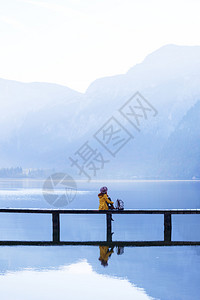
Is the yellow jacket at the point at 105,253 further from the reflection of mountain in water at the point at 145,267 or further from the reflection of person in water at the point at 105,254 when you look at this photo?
the reflection of mountain in water at the point at 145,267

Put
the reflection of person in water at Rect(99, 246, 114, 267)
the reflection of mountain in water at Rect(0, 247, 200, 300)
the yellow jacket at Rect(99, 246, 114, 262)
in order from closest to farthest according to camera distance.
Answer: the reflection of mountain in water at Rect(0, 247, 200, 300) < the reflection of person in water at Rect(99, 246, 114, 267) < the yellow jacket at Rect(99, 246, 114, 262)

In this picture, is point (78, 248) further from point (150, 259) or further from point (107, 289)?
point (107, 289)

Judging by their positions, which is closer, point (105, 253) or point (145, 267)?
point (145, 267)

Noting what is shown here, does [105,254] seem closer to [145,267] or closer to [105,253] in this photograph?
[105,253]

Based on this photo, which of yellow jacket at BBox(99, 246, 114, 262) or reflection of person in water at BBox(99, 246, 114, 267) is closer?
reflection of person in water at BBox(99, 246, 114, 267)

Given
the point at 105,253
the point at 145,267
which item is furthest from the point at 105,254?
the point at 145,267

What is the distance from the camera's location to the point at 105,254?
14.2 m

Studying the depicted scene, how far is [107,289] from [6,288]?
188 centimetres

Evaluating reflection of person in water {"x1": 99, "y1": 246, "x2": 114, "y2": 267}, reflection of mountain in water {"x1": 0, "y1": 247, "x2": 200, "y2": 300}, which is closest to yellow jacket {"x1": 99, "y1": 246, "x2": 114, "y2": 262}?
reflection of person in water {"x1": 99, "y1": 246, "x2": 114, "y2": 267}

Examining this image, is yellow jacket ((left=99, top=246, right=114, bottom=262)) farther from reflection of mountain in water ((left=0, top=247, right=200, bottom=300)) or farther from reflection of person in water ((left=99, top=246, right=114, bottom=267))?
reflection of mountain in water ((left=0, top=247, right=200, bottom=300))

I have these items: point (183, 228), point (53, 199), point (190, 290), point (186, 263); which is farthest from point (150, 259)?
point (53, 199)

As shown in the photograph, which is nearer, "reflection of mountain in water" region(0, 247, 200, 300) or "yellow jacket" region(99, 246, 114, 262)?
"reflection of mountain in water" region(0, 247, 200, 300)

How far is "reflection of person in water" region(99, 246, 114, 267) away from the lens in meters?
13.0

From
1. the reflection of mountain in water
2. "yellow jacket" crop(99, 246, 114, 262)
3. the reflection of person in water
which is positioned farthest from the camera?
"yellow jacket" crop(99, 246, 114, 262)
